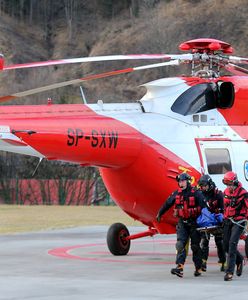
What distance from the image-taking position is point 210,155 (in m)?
17.8

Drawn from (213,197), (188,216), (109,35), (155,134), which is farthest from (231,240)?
(109,35)

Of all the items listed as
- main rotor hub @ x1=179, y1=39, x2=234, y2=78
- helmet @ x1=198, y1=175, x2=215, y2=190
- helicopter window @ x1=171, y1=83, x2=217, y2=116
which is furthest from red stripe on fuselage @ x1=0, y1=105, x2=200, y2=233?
main rotor hub @ x1=179, y1=39, x2=234, y2=78

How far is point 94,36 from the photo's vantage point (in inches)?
3787

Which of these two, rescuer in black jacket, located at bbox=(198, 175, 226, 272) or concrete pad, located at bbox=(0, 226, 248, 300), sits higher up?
rescuer in black jacket, located at bbox=(198, 175, 226, 272)

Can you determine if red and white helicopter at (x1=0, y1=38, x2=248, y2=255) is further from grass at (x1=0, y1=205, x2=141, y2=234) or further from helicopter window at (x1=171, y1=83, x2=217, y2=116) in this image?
grass at (x1=0, y1=205, x2=141, y2=234)

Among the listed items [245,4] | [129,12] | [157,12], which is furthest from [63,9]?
[245,4]

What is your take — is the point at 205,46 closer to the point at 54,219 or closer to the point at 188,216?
the point at 188,216

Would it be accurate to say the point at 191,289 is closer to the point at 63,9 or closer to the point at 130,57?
the point at 130,57

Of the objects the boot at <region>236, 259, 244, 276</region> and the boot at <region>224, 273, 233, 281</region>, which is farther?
the boot at <region>236, 259, 244, 276</region>

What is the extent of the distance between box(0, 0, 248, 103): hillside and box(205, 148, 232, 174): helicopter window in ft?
138

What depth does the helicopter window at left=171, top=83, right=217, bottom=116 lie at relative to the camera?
17.9m

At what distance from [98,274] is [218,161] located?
3.70 m

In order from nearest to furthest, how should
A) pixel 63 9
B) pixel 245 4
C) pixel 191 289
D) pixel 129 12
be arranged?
pixel 191 289
pixel 245 4
pixel 129 12
pixel 63 9

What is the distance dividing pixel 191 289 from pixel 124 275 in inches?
80.5
